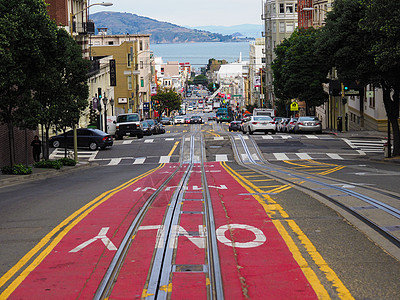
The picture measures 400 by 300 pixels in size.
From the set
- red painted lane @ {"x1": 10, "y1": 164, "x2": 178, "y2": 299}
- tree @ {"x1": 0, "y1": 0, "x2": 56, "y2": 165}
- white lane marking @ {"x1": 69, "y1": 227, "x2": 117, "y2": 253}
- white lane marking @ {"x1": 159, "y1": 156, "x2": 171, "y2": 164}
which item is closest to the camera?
red painted lane @ {"x1": 10, "y1": 164, "x2": 178, "y2": 299}

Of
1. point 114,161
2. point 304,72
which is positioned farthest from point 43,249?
point 304,72

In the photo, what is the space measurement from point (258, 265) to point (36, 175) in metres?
20.6

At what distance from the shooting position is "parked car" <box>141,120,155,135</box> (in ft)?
198

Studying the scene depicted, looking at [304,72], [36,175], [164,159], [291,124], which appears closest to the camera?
[36,175]

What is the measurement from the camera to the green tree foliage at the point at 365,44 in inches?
1055

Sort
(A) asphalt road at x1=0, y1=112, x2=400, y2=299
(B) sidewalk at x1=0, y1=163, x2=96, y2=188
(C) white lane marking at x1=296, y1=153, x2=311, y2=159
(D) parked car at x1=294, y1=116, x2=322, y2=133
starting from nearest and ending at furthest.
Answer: (A) asphalt road at x1=0, y1=112, x2=400, y2=299 → (B) sidewalk at x1=0, y1=163, x2=96, y2=188 → (C) white lane marking at x1=296, y1=153, x2=311, y2=159 → (D) parked car at x1=294, y1=116, x2=322, y2=133

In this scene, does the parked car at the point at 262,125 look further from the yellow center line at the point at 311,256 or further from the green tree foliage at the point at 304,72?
the yellow center line at the point at 311,256

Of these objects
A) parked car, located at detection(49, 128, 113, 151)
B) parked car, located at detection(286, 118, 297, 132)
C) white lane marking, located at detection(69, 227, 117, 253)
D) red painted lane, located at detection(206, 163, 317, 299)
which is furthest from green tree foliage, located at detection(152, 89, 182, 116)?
white lane marking, located at detection(69, 227, 117, 253)

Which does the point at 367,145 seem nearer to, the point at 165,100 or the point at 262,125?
the point at 262,125

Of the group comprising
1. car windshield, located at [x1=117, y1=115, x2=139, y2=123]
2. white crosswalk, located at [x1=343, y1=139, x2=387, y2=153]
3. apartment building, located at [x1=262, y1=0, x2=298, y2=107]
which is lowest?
white crosswalk, located at [x1=343, y1=139, x2=387, y2=153]

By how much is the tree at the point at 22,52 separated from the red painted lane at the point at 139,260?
1242 centimetres

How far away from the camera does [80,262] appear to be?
9.02 metres

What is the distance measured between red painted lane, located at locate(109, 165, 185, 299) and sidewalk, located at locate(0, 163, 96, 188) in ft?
39.7

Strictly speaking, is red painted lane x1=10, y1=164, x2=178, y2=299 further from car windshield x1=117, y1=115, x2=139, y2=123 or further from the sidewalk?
car windshield x1=117, y1=115, x2=139, y2=123
